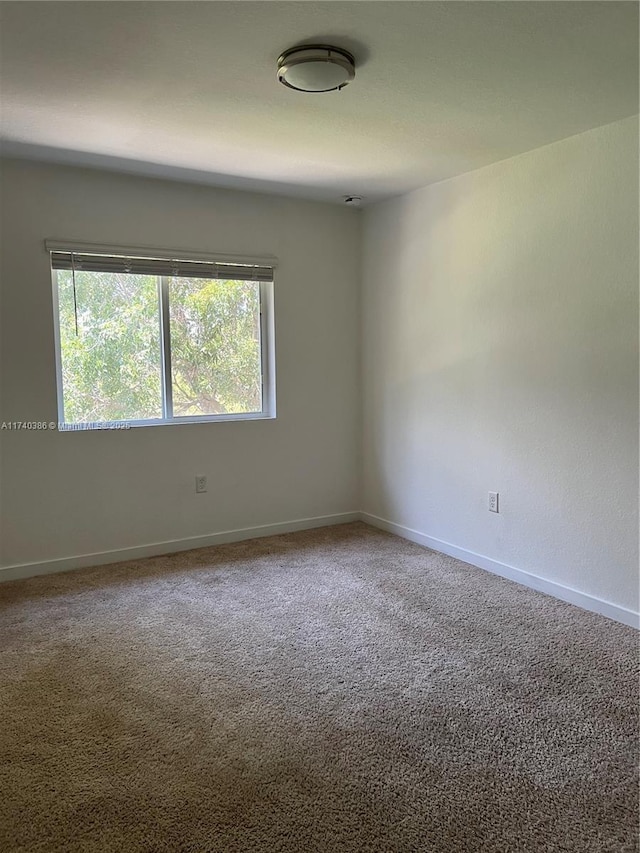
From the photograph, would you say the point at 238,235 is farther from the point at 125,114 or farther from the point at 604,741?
the point at 604,741

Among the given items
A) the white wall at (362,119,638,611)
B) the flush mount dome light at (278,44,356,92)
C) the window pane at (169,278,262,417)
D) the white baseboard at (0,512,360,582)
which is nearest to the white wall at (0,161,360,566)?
the white baseboard at (0,512,360,582)

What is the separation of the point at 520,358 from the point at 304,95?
1707mm

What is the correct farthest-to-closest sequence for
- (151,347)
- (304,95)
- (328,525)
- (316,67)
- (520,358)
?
(328,525), (151,347), (520,358), (304,95), (316,67)

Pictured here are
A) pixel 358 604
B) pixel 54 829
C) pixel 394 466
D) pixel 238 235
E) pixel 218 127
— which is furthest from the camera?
pixel 394 466

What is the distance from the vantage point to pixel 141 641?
267 centimetres

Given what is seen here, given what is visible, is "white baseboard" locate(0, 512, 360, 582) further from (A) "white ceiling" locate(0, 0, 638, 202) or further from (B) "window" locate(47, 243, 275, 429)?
(A) "white ceiling" locate(0, 0, 638, 202)

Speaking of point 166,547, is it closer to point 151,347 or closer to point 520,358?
point 151,347

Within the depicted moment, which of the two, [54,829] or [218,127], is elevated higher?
[218,127]

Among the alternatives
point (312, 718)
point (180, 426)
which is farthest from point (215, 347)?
point (312, 718)

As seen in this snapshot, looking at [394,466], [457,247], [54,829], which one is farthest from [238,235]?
[54,829]

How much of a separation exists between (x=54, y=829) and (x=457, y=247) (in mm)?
3289

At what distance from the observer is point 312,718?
2.10m

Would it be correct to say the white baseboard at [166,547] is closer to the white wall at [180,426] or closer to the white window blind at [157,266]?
the white wall at [180,426]

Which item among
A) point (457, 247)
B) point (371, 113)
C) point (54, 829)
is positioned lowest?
point (54, 829)
